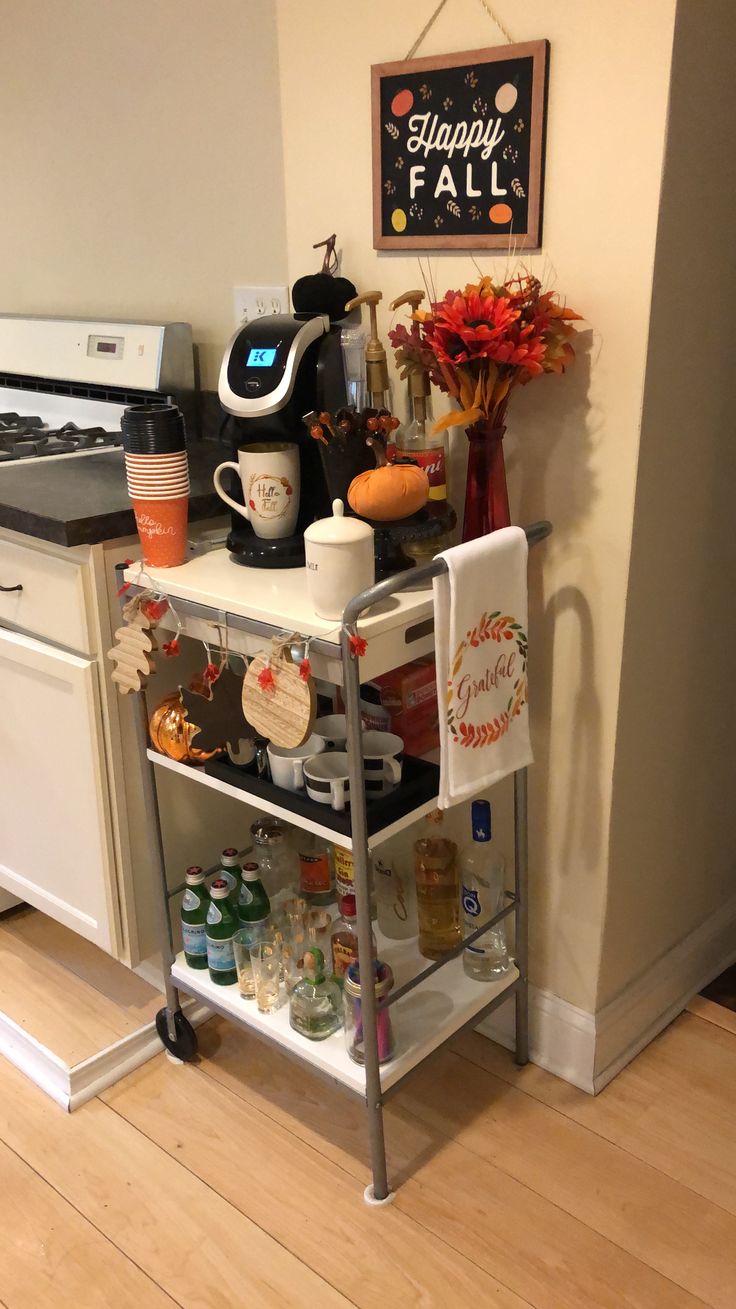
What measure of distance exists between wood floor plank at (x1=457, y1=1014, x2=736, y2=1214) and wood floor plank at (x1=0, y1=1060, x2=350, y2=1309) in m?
0.47

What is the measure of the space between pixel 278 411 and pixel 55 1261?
121 cm

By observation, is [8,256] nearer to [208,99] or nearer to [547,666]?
[208,99]

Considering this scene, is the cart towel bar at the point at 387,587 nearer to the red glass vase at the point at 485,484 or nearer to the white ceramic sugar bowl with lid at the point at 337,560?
the white ceramic sugar bowl with lid at the point at 337,560

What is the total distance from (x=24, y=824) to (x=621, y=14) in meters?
1.50

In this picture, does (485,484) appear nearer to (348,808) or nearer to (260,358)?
(260,358)

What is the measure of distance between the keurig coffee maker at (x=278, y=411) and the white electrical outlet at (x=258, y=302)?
0.35 meters

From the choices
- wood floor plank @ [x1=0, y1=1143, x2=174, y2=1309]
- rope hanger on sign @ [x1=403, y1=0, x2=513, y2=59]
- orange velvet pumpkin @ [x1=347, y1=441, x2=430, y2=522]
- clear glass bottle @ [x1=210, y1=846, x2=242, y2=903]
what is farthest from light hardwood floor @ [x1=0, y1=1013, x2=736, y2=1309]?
rope hanger on sign @ [x1=403, y1=0, x2=513, y2=59]

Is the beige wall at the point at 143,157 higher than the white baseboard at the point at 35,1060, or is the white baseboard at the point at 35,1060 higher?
the beige wall at the point at 143,157

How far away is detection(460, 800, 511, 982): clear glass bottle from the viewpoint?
168cm

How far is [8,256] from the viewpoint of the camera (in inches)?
97.7

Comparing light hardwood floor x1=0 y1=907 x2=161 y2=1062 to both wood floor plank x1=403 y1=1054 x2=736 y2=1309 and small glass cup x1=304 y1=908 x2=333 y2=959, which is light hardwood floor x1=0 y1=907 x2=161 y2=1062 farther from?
wood floor plank x1=403 y1=1054 x2=736 y2=1309

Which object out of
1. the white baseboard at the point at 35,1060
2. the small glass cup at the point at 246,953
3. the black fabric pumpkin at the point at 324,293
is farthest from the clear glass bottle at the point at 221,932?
the black fabric pumpkin at the point at 324,293

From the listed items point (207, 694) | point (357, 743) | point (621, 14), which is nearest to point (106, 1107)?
point (207, 694)

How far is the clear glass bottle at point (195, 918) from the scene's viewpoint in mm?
1693
